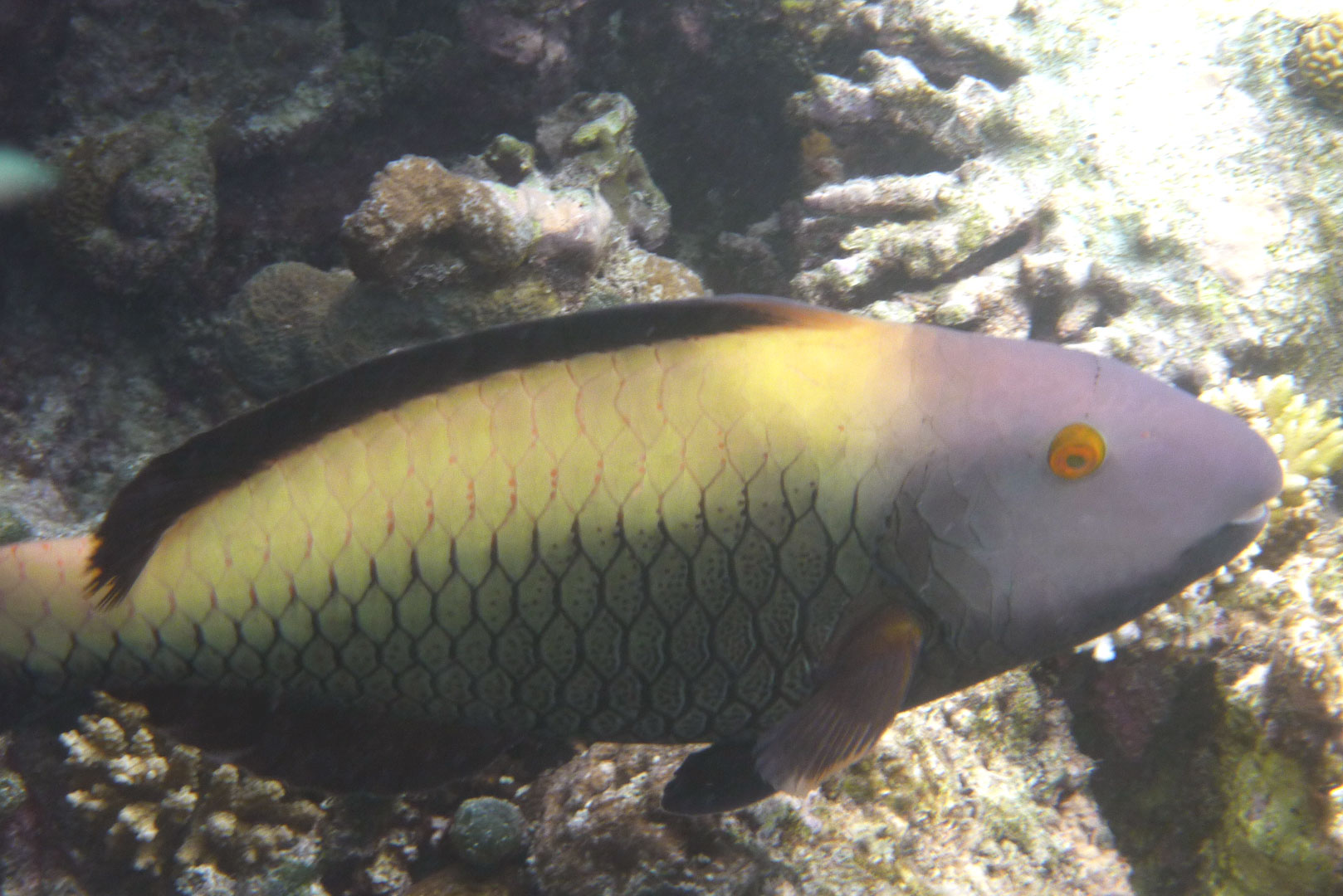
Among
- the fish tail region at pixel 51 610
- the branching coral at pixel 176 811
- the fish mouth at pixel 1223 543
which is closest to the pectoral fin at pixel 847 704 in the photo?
the fish mouth at pixel 1223 543

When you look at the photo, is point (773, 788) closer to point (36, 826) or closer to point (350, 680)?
point (350, 680)

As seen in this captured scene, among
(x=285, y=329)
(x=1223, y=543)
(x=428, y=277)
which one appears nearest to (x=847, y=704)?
(x=1223, y=543)

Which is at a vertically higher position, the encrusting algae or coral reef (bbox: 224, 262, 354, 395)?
coral reef (bbox: 224, 262, 354, 395)

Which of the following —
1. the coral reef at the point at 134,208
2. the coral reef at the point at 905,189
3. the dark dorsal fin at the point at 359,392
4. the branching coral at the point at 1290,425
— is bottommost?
the branching coral at the point at 1290,425

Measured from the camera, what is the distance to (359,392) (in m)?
1.59

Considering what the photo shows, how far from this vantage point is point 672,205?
5.71 meters

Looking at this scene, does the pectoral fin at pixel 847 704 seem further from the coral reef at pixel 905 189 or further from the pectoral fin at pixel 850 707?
the coral reef at pixel 905 189

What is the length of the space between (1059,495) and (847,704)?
0.58 m

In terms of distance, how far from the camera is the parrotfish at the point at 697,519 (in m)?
1.47

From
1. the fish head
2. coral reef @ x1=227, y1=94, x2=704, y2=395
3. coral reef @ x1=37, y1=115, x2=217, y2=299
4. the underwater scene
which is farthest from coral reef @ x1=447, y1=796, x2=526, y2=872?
coral reef @ x1=37, y1=115, x2=217, y2=299

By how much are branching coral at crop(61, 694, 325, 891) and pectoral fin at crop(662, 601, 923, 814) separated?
6.44 ft

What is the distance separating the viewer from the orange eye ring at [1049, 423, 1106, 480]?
1.44 meters

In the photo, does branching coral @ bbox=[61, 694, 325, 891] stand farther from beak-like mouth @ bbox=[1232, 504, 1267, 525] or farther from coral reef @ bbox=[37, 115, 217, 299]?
beak-like mouth @ bbox=[1232, 504, 1267, 525]

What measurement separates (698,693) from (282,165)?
15.1 ft
